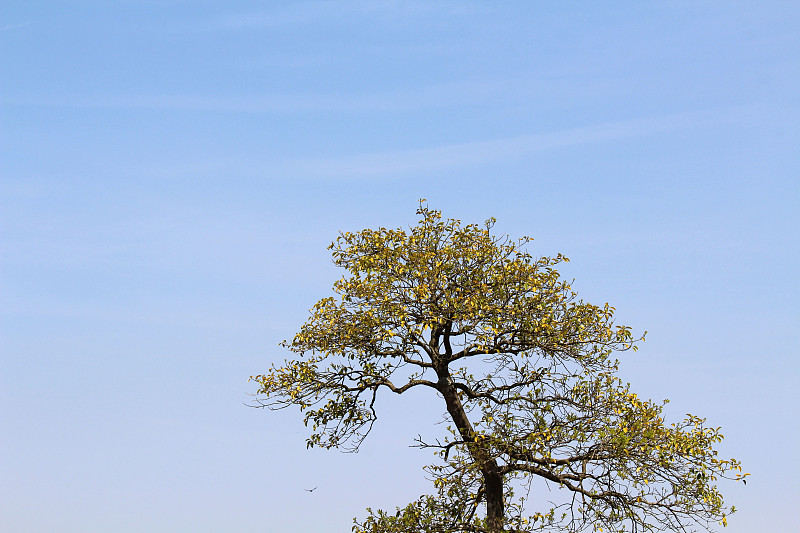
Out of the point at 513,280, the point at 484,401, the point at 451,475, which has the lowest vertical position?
the point at 451,475

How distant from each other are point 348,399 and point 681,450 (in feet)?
21.2

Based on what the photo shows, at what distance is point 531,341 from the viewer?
17469mm

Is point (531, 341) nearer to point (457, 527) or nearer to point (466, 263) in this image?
point (466, 263)

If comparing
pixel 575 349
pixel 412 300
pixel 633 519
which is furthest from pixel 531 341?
pixel 633 519

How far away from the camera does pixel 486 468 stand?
57.5ft

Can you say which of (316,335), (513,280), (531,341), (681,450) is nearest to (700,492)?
(681,450)

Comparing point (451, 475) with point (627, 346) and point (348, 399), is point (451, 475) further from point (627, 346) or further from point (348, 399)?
point (627, 346)

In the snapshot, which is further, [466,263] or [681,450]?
[466,263]

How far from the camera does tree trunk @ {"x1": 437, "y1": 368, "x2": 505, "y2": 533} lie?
1752 cm

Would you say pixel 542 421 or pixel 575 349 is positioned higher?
pixel 575 349

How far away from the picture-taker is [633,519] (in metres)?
16.7

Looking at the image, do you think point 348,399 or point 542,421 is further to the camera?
point 348,399

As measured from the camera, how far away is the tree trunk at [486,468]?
17.5 metres

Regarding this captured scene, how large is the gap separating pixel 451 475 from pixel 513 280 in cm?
390
